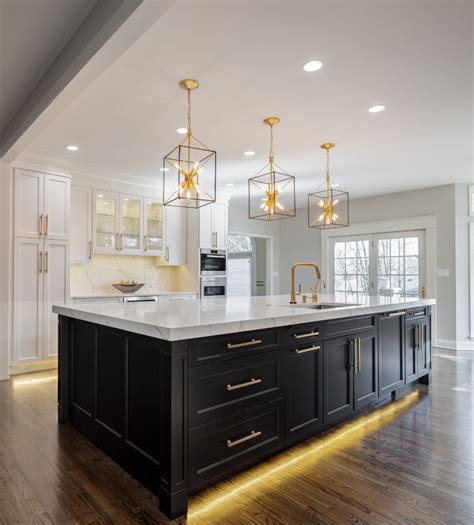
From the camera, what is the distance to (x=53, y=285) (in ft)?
14.9

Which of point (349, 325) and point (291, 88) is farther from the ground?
point (291, 88)

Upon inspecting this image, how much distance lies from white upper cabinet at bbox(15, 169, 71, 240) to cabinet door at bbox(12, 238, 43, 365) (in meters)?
0.16

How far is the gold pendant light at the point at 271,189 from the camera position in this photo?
11.4ft

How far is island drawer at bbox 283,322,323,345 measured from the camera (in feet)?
7.58

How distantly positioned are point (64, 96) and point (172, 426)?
219 cm

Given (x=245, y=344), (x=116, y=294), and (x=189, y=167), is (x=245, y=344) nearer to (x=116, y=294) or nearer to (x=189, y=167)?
(x=189, y=167)

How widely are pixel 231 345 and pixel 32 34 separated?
7.07ft

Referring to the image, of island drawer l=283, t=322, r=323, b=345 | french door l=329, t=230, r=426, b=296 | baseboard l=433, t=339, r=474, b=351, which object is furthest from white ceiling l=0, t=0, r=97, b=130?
baseboard l=433, t=339, r=474, b=351

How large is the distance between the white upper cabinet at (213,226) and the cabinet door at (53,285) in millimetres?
2092

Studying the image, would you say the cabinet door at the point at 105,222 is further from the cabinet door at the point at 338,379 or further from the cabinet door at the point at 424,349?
the cabinet door at the point at 424,349

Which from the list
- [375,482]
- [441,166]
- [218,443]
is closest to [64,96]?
[218,443]

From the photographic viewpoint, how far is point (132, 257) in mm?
5895

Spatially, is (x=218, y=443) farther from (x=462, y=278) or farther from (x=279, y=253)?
(x=279, y=253)

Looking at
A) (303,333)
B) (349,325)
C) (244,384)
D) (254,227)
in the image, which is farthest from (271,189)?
(254,227)
